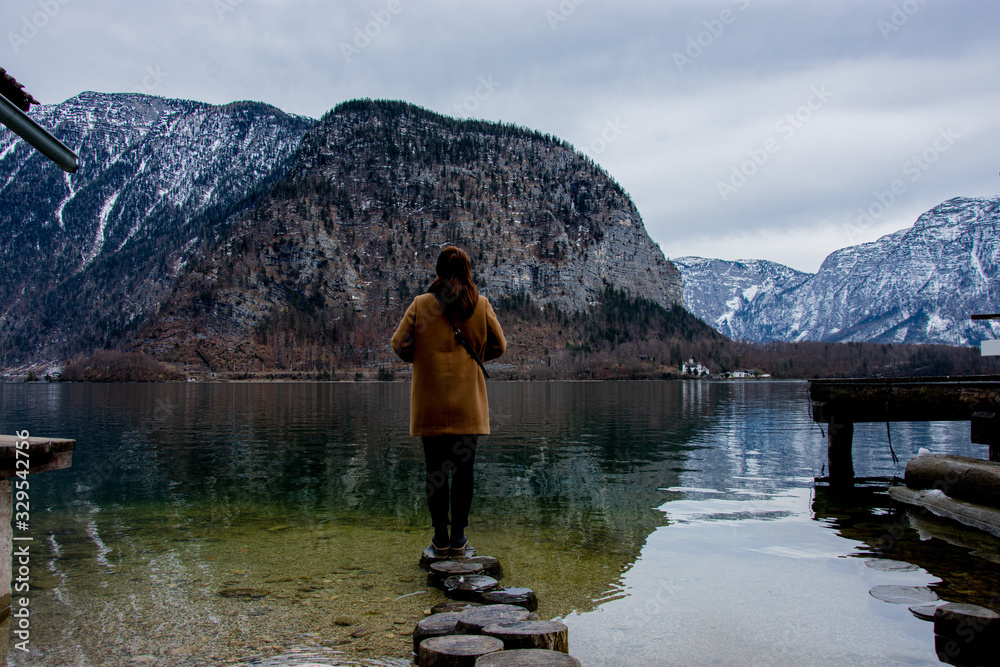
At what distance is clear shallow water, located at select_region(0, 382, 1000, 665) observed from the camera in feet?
16.6

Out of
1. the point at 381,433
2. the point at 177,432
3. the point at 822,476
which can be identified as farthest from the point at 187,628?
the point at 177,432

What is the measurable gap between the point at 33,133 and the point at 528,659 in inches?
196

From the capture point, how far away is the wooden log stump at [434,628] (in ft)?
15.3

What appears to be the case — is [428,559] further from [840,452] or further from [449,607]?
[840,452]

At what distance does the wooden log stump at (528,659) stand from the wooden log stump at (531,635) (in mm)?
282

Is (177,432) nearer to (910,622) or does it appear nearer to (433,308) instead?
(433,308)

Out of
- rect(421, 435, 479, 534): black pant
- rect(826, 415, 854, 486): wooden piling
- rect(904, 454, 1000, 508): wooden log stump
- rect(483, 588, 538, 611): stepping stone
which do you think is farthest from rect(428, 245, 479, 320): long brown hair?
rect(826, 415, 854, 486): wooden piling

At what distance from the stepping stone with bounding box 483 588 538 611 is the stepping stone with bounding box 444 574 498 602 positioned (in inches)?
4.5

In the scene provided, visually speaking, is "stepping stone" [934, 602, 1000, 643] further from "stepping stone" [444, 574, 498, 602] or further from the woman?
the woman

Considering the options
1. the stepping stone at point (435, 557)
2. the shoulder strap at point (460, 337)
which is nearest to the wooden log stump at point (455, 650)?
the stepping stone at point (435, 557)

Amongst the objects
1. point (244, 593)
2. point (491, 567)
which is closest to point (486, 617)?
point (491, 567)

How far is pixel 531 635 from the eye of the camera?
4391 millimetres

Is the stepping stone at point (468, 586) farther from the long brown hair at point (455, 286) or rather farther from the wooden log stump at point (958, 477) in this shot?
the wooden log stump at point (958, 477)

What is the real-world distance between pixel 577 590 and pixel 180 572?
4.08 m
